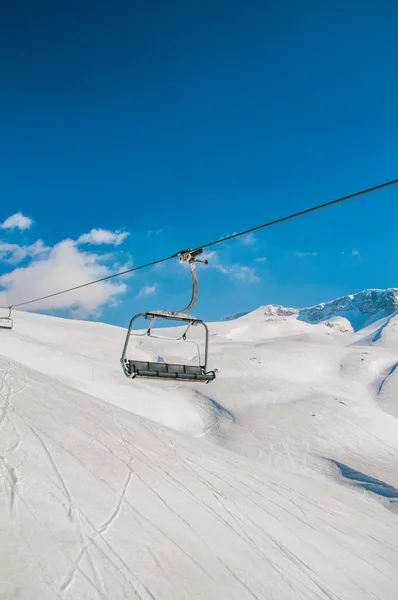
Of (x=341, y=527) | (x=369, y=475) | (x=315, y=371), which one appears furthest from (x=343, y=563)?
(x=315, y=371)

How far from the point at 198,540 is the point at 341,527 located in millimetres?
5716

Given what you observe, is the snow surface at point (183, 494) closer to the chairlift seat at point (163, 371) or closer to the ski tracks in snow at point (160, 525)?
the ski tracks in snow at point (160, 525)

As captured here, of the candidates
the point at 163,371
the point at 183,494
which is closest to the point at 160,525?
the point at 183,494

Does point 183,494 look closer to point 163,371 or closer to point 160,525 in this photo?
point 160,525

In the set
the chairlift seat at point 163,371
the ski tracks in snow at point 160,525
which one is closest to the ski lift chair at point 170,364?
the chairlift seat at point 163,371

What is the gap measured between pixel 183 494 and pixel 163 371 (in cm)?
324

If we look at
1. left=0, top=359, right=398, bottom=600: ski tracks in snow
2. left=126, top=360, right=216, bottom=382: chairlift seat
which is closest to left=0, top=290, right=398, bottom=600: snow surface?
left=0, top=359, right=398, bottom=600: ski tracks in snow

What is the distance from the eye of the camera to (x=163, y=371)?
9898 mm

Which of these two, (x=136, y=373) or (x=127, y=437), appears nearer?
(x=136, y=373)

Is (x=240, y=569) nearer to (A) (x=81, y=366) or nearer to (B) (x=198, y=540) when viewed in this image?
(B) (x=198, y=540)

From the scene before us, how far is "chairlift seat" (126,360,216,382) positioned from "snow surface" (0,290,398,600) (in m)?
2.66

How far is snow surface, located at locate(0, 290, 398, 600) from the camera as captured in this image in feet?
19.6

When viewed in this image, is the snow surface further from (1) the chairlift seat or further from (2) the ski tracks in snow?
(1) the chairlift seat

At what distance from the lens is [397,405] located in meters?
33.3
